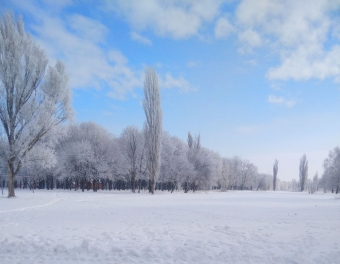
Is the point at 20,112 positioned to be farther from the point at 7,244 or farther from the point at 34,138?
the point at 7,244

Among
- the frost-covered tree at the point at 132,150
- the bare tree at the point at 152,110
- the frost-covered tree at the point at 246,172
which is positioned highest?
the bare tree at the point at 152,110

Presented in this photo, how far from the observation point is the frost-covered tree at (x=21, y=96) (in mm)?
23922

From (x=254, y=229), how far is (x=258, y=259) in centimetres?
395

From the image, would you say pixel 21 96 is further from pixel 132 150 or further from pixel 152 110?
pixel 132 150

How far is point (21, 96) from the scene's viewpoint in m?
24.3

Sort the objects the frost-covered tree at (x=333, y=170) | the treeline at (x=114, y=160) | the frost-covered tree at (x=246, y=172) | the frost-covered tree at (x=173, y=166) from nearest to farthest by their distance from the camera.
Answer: the treeline at (x=114, y=160), the frost-covered tree at (x=173, y=166), the frost-covered tree at (x=333, y=170), the frost-covered tree at (x=246, y=172)

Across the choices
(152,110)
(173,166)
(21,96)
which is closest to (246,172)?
(173,166)

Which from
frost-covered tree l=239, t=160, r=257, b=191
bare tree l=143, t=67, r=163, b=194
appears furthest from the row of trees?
frost-covered tree l=239, t=160, r=257, b=191

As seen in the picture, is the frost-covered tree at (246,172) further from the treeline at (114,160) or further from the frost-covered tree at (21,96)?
the frost-covered tree at (21,96)

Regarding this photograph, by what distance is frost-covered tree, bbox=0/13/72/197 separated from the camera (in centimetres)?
2392

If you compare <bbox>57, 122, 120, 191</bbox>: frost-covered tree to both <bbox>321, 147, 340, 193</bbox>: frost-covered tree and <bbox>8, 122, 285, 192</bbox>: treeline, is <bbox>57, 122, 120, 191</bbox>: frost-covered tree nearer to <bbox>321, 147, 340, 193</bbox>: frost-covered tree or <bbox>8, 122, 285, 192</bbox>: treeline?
<bbox>8, 122, 285, 192</bbox>: treeline

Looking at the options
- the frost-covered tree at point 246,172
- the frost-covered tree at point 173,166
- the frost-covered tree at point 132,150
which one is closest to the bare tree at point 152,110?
the frost-covered tree at point 132,150

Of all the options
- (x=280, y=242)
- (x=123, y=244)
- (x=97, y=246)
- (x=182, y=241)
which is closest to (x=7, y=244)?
(x=97, y=246)

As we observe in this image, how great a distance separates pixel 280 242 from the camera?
26.0 feet
